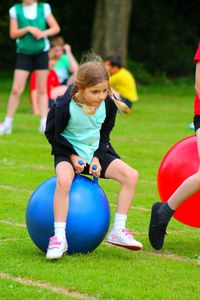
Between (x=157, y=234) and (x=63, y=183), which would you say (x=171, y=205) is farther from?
(x=63, y=183)

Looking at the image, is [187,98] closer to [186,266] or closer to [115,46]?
[115,46]

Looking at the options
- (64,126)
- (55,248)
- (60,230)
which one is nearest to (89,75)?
(64,126)

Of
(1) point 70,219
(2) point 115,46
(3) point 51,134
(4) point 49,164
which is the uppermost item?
(3) point 51,134

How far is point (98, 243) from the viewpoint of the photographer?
21.5 feet

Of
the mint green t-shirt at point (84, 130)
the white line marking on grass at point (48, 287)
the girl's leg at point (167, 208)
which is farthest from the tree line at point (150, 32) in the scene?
the white line marking on grass at point (48, 287)

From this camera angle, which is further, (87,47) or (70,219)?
(87,47)

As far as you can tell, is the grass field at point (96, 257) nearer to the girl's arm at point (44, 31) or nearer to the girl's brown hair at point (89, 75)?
the girl's brown hair at point (89, 75)

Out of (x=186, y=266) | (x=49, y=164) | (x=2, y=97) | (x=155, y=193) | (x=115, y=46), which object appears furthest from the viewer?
(x=115, y=46)

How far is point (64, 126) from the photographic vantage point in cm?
662

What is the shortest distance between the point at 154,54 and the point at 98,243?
25434 mm

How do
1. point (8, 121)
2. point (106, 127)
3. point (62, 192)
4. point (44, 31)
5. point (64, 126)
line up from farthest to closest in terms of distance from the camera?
point (8, 121), point (44, 31), point (106, 127), point (64, 126), point (62, 192)

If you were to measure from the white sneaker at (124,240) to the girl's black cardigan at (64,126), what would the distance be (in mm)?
626

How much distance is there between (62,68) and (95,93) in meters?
13.3

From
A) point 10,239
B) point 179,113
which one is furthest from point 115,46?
point 10,239
